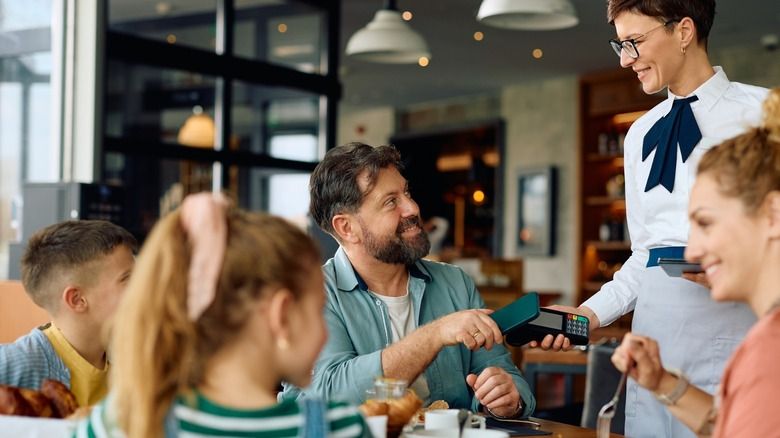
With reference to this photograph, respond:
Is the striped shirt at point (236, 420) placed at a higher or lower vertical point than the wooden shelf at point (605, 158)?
lower

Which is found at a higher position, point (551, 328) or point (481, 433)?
point (551, 328)

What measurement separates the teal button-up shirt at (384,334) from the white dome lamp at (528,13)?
77.5 inches

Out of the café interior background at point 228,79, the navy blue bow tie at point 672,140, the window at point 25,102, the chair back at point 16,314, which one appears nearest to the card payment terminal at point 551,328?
the navy blue bow tie at point 672,140

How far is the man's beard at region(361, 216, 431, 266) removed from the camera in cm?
259

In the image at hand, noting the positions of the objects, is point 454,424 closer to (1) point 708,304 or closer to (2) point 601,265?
(1) point 708,304

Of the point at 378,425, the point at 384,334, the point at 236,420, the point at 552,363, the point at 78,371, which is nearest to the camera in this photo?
the point at 236,420

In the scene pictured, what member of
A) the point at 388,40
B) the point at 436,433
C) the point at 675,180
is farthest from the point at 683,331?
the point at 388,40

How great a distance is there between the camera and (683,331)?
2303mm

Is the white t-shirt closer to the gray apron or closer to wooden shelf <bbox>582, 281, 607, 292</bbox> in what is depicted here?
the gray apron

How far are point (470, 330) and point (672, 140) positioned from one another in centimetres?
72

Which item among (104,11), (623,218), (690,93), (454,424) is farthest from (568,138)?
(454,424)

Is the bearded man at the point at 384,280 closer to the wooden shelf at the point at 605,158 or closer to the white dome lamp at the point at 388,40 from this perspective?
the white dome lamp at the point at 388,40

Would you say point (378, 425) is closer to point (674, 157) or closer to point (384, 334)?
point (384, 334)

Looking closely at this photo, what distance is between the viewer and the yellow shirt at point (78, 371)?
207cm
